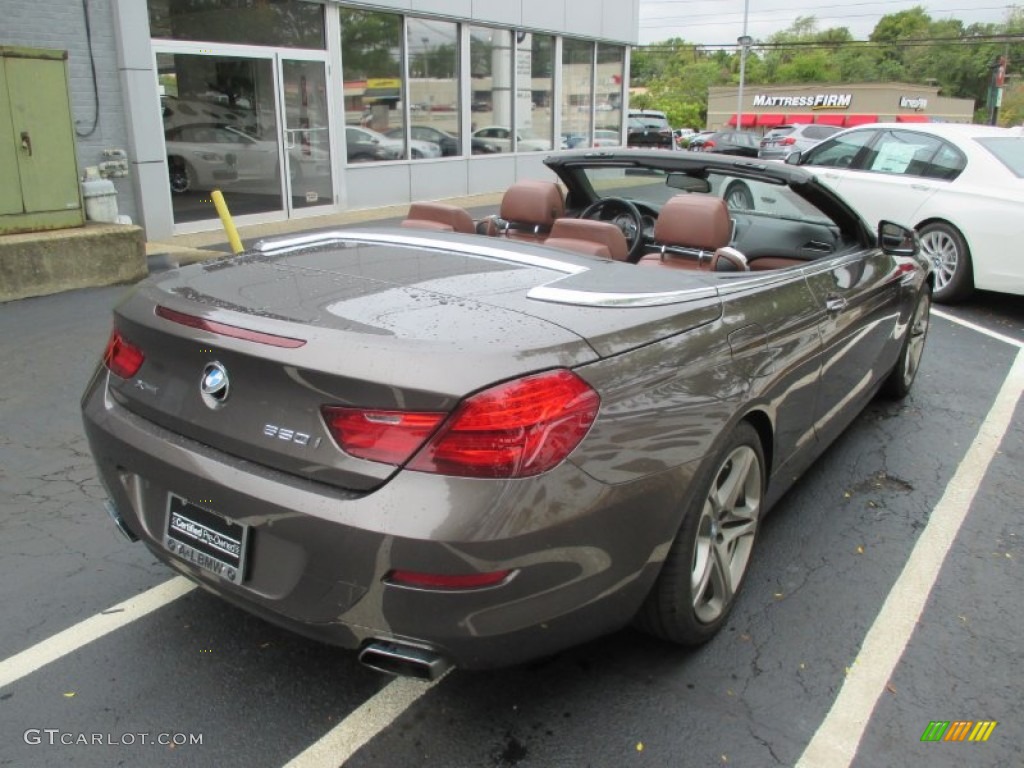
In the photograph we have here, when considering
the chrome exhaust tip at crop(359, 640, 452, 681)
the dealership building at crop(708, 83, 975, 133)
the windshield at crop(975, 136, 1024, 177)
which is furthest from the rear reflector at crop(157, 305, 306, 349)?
the dealership building at crop(708, 83, 975, 133)

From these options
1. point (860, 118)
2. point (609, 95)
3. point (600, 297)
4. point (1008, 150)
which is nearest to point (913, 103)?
point (860, 118)

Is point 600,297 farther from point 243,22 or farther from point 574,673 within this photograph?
point 243,22

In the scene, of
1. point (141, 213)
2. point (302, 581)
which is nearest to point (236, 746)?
point (302, 581)

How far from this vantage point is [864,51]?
105 m

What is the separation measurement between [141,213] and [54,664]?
27.7ft

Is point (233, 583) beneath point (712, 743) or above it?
above

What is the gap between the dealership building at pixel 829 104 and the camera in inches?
2825

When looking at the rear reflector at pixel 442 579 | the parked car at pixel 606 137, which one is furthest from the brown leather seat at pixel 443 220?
the parked car at pixel 606 137

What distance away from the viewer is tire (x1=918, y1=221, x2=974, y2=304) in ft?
25.6

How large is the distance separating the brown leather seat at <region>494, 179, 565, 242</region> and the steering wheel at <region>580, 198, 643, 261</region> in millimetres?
406

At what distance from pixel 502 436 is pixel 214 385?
2.74ft

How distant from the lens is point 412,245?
3156 mm

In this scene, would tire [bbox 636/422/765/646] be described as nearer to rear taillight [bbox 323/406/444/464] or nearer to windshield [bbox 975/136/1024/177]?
rear taillight [bbox 323/406/444/464]

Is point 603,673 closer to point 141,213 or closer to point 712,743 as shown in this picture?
point 712,743
